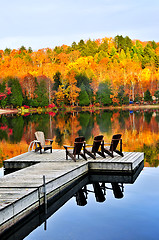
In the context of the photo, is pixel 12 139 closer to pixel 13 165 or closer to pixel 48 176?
pixel 13 165

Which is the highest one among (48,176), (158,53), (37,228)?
(158,53)

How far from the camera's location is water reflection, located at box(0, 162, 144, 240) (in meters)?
7.92

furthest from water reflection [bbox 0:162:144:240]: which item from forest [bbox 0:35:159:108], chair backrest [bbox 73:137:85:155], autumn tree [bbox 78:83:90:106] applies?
autumn tree [bbox 78:83:90:106]

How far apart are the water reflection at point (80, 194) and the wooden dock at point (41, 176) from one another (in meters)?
0.12

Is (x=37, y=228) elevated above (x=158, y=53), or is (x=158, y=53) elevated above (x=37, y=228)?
(x=158, y=53)

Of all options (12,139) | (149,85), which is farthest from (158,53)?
(12,139)

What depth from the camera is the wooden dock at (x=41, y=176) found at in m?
7.95

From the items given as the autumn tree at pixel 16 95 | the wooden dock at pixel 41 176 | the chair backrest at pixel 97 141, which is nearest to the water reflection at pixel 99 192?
the wooden dock at pixel 41 176

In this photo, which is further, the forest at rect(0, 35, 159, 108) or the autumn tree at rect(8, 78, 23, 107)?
the forest at rect(0, 35, 159, 108)

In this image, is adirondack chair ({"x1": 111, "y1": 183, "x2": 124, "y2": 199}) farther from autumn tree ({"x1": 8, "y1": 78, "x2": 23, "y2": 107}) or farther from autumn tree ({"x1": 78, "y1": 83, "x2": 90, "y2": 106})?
autumn tree ({"x1": 78, "y1": 83, "x2": 90, "y2": 106})

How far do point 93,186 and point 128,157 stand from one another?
8.39 ft

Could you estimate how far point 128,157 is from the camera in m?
13.8

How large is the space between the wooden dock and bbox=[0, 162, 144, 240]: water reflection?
0.38 feet

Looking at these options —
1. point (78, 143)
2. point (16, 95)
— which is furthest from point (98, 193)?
point (16, 95)
